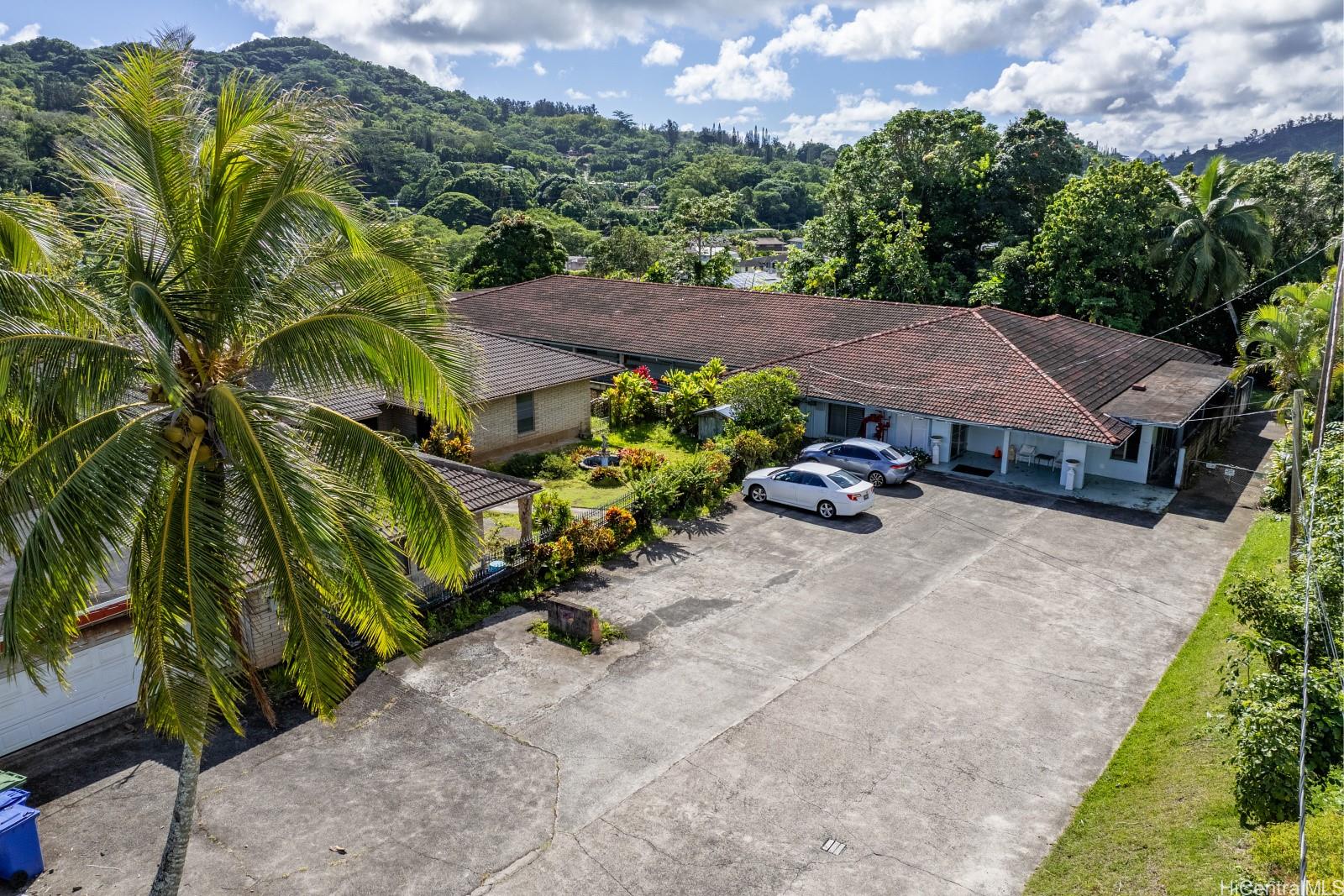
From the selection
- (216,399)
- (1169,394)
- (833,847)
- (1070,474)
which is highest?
(216,399)

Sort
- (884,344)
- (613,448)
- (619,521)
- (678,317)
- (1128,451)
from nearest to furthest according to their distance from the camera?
1. (619,521)
2. (1128,451)
3. (613,448)
4. (884,344)
5. (678,317)

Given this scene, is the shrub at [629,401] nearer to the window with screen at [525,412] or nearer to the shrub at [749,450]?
the window with screen at [525,412]

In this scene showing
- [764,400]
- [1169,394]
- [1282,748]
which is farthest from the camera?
[1169,394]

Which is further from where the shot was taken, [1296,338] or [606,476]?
[1296,338]

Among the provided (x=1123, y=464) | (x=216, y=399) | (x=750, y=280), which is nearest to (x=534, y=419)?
(x=1123, y=464)

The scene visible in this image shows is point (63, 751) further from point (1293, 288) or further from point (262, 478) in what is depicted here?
point (1293, 288)

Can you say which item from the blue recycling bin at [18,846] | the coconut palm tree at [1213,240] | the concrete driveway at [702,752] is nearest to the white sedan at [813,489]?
the concrete driveway at [702,752]

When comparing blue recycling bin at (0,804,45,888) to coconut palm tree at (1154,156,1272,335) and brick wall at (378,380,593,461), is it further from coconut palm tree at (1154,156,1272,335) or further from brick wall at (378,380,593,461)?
coconut palm tree at (1154,156,1272,335)

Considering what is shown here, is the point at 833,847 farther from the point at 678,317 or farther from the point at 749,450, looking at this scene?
the point at 678,317
